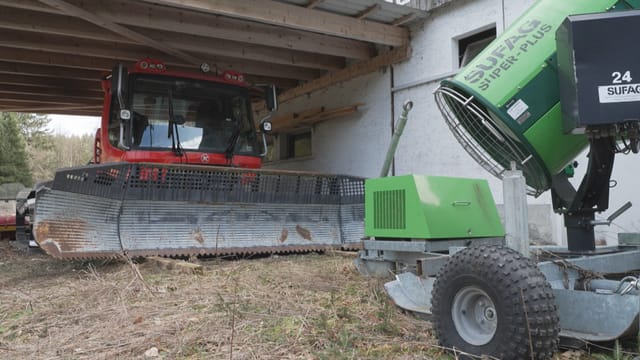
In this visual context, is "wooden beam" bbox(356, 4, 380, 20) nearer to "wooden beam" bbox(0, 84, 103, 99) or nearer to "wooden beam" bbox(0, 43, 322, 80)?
"wooden beam" bbox(0, 43, 322, 80)

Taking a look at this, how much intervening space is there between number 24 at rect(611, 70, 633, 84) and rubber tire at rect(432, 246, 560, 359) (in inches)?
35.2

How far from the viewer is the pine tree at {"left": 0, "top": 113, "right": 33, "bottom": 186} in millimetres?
22656

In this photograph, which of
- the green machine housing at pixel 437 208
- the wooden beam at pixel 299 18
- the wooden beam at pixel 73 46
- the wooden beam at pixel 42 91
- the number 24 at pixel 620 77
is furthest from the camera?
the wooden beam at pixel 42 91

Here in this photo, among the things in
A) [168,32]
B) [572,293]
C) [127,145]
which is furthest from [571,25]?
[168,32]

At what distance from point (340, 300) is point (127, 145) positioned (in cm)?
358

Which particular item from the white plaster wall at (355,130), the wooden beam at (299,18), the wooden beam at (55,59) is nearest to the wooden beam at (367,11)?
the wooden beam at (299,18)

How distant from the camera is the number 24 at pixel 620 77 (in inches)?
88.9

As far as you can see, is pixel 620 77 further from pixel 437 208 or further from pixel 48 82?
pixel 48 82

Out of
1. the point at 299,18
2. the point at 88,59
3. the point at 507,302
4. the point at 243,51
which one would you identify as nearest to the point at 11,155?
the point at 88,59

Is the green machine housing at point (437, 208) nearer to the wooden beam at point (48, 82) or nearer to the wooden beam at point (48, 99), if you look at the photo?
the wooden beam at point (48, 82)

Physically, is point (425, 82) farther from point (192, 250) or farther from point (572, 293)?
point (572, 293)

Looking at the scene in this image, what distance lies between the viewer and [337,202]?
6.54 metres

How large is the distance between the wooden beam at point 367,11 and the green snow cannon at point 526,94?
432 centimetres

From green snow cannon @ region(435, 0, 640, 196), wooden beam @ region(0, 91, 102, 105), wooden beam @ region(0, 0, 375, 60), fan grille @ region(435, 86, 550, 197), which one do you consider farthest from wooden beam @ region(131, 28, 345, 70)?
green snow cannon @ region(435, 0, 640, 196)
